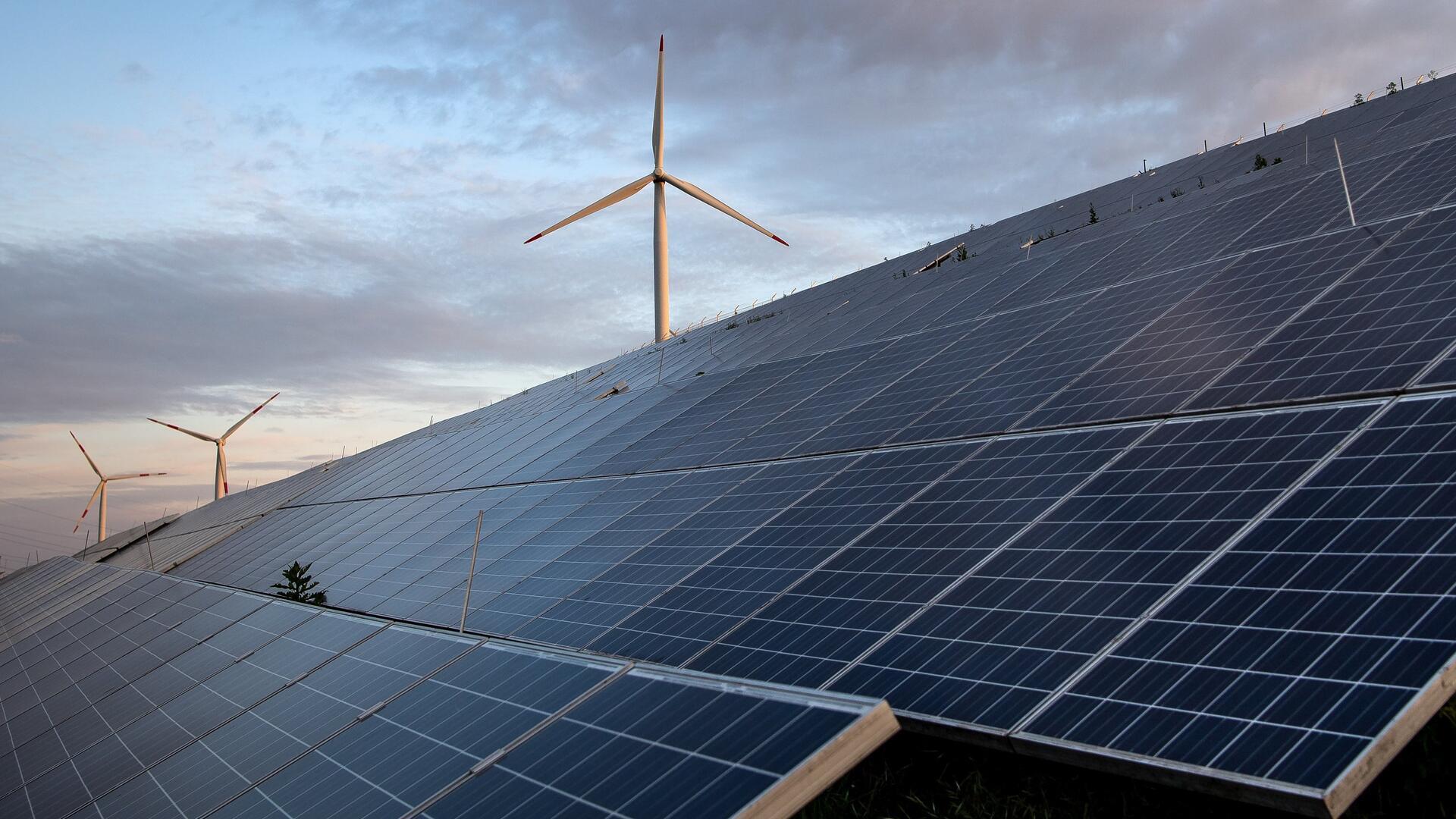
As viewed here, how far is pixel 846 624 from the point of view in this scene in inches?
521

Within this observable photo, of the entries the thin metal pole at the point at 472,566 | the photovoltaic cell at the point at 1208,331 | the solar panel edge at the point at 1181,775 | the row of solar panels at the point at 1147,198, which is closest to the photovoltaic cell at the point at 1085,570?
the solar panel edge at the point at 1181,775

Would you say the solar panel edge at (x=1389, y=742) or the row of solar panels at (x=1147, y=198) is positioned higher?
the row of solar panels at (x=1147, y=198)

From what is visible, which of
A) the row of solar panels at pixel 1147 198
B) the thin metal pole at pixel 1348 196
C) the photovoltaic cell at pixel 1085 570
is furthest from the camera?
the row of solar panels at pixel 1147 198

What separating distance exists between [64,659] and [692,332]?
38779 millimetres

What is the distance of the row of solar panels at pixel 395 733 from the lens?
900 cm

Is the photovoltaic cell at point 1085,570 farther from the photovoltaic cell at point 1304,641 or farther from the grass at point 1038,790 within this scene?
the grass at point 1038,790

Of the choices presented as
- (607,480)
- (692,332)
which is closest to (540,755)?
(607,480)

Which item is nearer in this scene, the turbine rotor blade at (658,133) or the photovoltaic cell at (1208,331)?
the photovoltaic cell at (1208,331)

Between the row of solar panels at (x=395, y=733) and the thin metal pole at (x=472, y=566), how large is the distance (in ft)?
7.33

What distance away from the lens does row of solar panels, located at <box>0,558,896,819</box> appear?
9.00 metres

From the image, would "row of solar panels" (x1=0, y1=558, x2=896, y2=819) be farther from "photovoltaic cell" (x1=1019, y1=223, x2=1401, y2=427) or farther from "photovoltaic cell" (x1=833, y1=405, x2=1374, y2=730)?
"photovoltaic cell" (x1=1019, y1=223, x2=1401, y2=427)

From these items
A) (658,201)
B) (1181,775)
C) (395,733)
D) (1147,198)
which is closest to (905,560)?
(1181,775)

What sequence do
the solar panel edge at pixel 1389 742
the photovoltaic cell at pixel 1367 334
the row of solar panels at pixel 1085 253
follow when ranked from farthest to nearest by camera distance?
the row of solar panels at pixel 1085 253
the photovoltaic cell at pixel 1367 334
the solar panel edge at pixel 1389 742

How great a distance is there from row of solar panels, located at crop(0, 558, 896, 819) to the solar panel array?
1386mm
